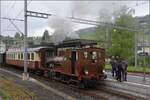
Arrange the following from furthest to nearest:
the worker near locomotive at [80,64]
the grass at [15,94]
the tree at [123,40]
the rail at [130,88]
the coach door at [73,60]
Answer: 1. the tree at [123,40]
2. the coach door at [73,60]
3. the worker near locomotive at [80,64]
4. the rail at [130,88]
5. the grass at [15,94]

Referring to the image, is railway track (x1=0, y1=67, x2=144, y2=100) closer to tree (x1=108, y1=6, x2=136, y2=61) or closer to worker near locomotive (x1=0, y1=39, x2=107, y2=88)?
worker near locomotive (x1=0, y1=39, x2=107, y2=88)

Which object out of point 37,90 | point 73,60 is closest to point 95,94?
point 73,60

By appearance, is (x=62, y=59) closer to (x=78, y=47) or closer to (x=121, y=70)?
(x=78, y=47)

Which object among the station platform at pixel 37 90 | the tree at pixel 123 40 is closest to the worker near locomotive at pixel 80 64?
the station platform at pixel 37 90

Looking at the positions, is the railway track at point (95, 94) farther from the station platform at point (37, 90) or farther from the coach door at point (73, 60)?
the coach door at point (73, 60)

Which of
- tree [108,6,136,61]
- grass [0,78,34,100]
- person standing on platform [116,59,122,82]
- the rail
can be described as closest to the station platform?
grass [0,78,34,100]

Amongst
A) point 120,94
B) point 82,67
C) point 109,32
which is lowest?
point 120,94

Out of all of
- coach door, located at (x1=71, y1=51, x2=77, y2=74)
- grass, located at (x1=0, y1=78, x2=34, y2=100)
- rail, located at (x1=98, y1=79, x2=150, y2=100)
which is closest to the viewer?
grass, located at (x1=0, y1=78, x2=34, y2=100)

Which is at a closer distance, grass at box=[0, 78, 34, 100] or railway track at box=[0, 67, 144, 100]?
grass at box=[0, 78, 34, 100]

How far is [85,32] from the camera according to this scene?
96.9m

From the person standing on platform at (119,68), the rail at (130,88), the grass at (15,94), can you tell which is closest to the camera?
the grass at (15,94)

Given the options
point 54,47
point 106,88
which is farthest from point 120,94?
point 54,47

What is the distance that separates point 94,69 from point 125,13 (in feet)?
161

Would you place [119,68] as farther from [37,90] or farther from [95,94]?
[37,90]
